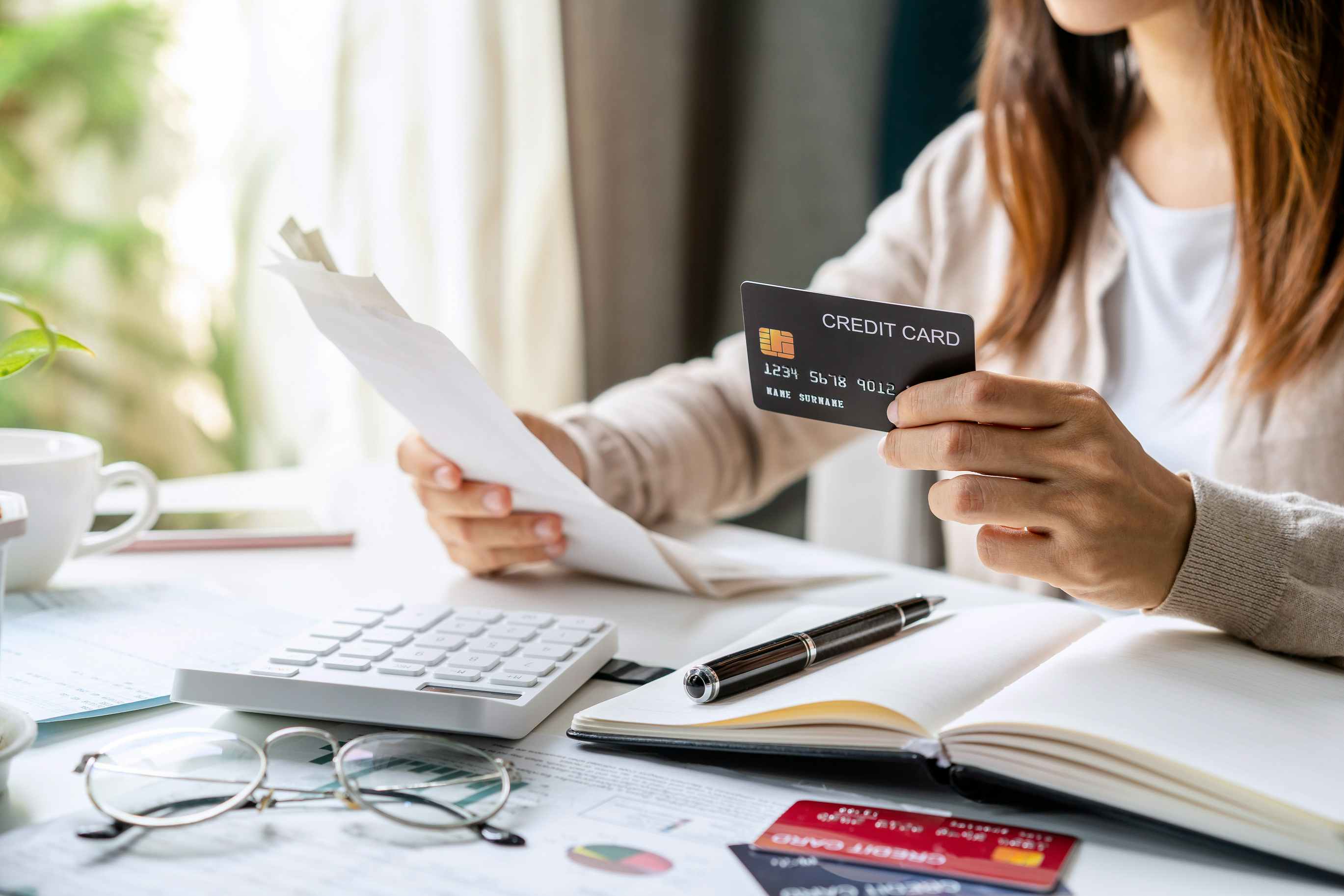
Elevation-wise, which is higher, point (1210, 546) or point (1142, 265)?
point (1142, 265)

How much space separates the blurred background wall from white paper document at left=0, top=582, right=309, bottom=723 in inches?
37.4

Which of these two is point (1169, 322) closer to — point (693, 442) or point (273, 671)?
point (693, 442)

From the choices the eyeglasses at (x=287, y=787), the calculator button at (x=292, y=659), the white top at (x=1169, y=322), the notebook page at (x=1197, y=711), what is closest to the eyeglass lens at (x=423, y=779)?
the eyeglasses at (x=287, y=787)

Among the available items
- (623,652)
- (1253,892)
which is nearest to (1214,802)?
(1253,892)

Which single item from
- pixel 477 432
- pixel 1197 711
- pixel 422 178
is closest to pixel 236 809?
pixel 477 432

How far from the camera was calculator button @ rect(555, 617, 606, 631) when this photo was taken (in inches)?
27.2

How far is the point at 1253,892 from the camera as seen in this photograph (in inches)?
17.2

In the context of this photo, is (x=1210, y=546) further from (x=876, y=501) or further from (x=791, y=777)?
(x=876, y=501)

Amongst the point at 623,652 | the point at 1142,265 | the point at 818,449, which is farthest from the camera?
the point at 818,449

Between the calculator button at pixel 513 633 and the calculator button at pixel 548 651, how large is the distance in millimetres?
11

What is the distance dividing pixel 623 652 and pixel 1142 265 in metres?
0.72

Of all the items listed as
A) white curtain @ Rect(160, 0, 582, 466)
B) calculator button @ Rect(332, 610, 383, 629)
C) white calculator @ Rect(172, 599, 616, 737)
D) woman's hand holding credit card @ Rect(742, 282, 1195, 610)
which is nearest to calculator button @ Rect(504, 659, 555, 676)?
white calculator @ Rect(172, 599, 616, 737)

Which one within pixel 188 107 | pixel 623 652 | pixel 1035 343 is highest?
pixel 188 107

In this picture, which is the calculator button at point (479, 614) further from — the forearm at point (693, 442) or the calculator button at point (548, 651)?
the forearm at point (693, 442)
